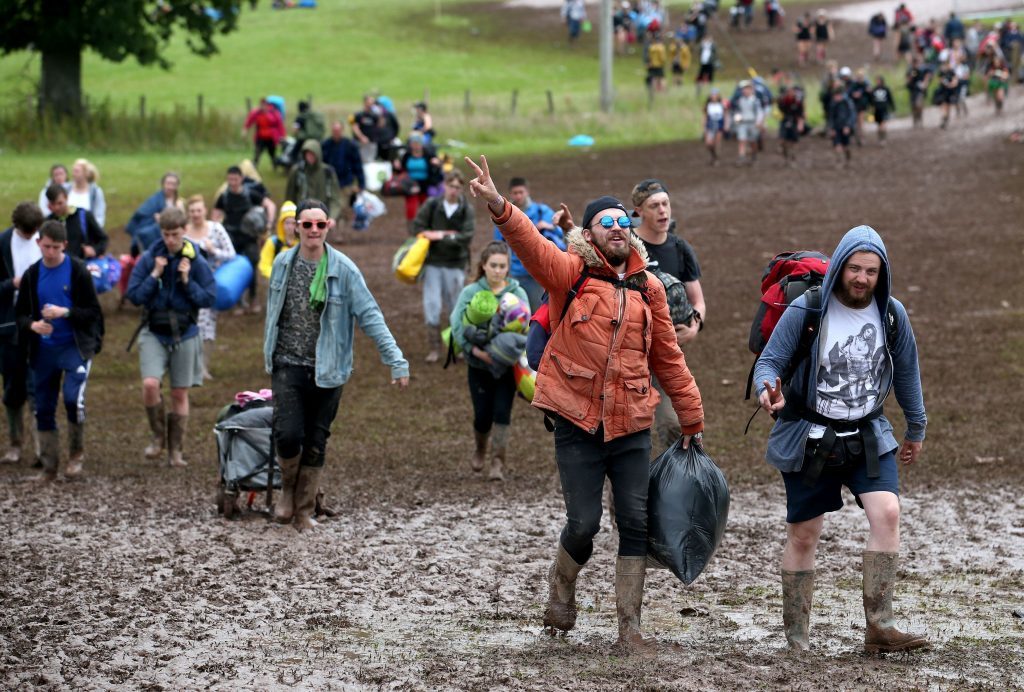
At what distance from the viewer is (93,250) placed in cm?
1260

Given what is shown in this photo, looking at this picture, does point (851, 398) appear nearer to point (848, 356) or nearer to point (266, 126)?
point (848, 356)

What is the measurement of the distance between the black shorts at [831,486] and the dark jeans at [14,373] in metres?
6.24

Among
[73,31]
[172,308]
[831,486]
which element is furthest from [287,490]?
[73,31]

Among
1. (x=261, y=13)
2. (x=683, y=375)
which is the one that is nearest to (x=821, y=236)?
(x=683, y=375)

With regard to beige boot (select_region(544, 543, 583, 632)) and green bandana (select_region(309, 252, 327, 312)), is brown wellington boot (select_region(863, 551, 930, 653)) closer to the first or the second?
beige boot (select_region(544, 543, 583, 632))

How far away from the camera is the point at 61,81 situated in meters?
35.7

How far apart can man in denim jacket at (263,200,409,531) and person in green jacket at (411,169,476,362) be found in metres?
5.53

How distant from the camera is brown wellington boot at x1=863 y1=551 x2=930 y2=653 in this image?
6305mm

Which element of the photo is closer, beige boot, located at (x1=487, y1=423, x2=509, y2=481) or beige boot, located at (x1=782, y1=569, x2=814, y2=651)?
beige boot, located at (x1=782, y1=569, x2=814, y2=651)

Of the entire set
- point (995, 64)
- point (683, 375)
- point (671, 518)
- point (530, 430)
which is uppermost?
point (995, 64)

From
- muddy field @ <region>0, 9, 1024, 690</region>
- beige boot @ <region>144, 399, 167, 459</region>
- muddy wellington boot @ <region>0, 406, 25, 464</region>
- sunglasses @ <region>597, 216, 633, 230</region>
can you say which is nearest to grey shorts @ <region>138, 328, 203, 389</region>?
beige boot @ <region>144, 399, 167, 459</region>

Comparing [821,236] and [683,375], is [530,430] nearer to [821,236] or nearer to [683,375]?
[683,375]

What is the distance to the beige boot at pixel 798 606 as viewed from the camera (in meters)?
6.55

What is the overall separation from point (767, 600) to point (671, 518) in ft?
4.05
